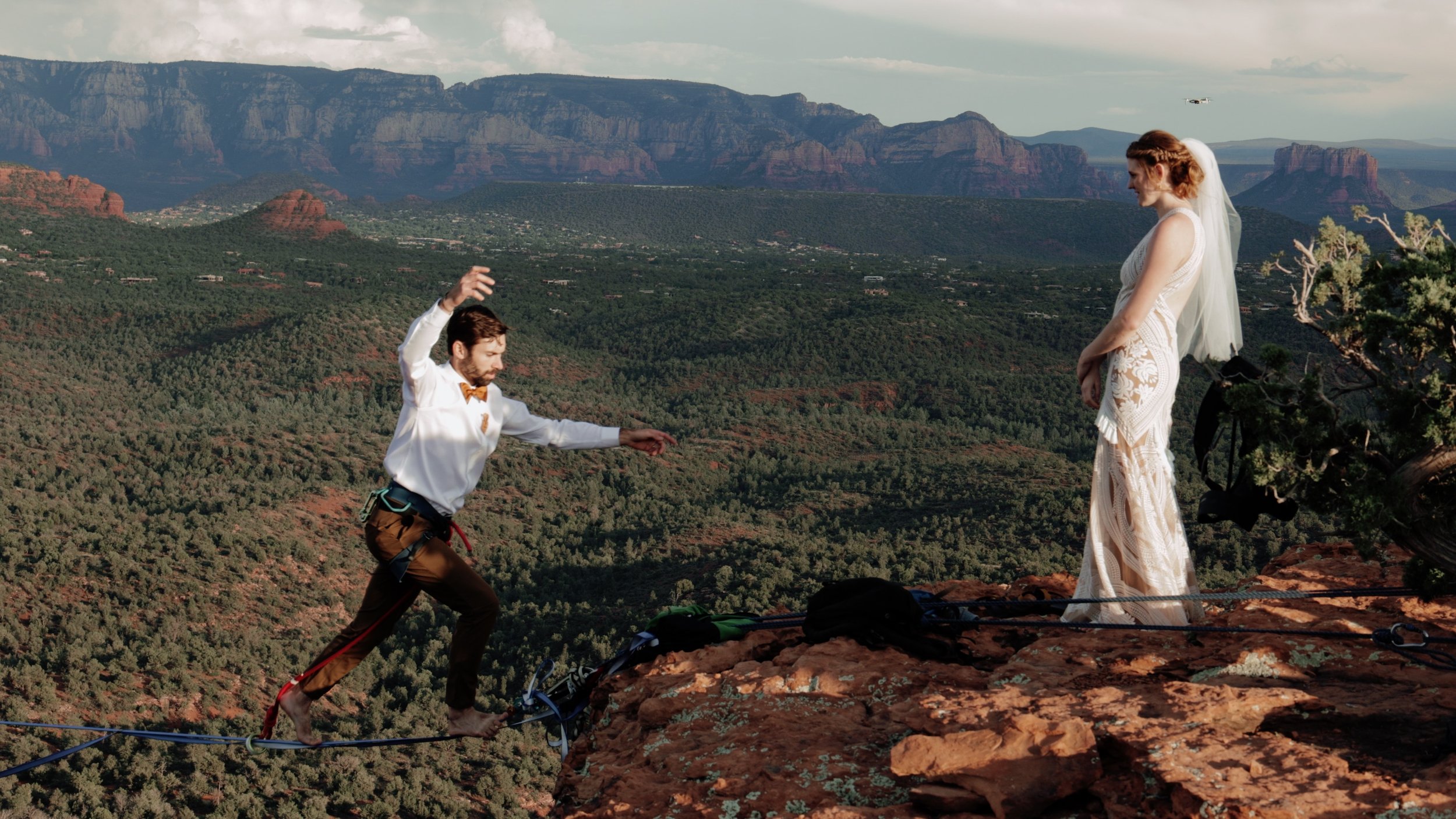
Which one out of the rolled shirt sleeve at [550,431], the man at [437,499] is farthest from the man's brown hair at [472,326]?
the rolled shirt sleeve at [550,431]

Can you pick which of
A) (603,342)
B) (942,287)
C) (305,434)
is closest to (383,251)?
(603,342)

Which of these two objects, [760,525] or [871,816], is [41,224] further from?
[871,816]

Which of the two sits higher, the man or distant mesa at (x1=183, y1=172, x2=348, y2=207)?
distant mesa at (x1=183, y1=172, x2=348, y2=207)

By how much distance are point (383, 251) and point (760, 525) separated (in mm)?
56400

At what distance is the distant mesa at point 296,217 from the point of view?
71438mm

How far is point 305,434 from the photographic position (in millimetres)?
23734

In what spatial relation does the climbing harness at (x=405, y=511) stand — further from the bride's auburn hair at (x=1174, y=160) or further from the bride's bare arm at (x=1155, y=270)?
the bride's auburn hair at (x=1174, y=160)

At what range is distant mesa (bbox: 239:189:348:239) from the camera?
7144cm

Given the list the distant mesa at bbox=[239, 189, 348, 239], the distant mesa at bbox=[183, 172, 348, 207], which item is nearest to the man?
the distant mesa at bbox=[239, 189, 348, 239]

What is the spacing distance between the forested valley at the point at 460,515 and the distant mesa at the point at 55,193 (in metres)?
21.2

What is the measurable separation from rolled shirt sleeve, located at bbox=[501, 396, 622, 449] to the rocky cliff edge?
1.02 metres

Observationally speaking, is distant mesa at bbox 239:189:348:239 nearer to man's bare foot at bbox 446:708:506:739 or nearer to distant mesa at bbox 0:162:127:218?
distant mesa at bbox 0:162:127:218

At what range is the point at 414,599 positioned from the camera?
4.21m

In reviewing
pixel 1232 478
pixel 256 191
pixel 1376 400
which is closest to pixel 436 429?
pixel 1232 478
